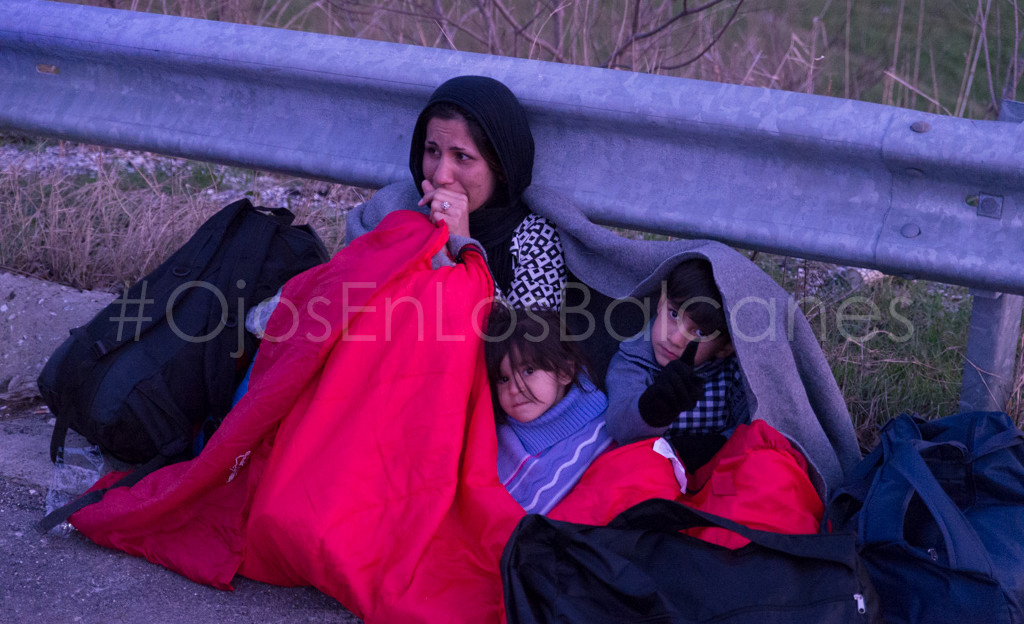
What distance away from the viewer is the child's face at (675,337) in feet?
8.64

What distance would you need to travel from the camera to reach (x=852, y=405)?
3.05 meters

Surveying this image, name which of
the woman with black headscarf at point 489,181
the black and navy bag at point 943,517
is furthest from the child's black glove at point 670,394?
the woman with black headscarf at point 489,181

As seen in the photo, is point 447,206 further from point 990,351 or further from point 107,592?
point 990,351

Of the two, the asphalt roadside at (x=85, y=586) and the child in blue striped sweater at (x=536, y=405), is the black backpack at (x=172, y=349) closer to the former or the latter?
the asphalt roadside at (x=85, y=586)

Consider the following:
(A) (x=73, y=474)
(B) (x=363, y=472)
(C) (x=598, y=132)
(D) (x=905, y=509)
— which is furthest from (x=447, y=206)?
(D) (x=905, y=509)

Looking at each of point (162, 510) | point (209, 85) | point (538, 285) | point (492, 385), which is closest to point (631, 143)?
point (538, 285)

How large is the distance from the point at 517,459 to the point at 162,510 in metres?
0.90

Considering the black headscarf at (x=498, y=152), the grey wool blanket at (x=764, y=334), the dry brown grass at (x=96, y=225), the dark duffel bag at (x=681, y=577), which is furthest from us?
the dry brown grass at (x=96, y=225)

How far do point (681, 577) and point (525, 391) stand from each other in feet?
2.57

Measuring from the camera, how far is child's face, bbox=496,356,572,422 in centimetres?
265

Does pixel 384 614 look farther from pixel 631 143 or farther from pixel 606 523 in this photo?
pixel 631 143

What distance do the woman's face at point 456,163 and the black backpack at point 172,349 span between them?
0.51 metres

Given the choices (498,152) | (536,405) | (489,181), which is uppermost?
(498,152)

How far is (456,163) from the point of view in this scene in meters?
2.90
